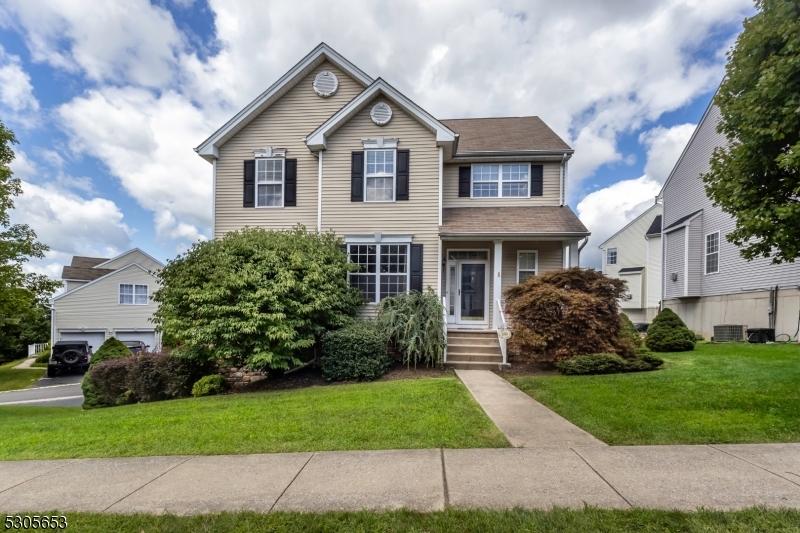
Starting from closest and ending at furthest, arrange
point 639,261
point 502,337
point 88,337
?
point 502,337
point 88,337
point 639,261

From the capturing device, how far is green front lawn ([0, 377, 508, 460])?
4805mm

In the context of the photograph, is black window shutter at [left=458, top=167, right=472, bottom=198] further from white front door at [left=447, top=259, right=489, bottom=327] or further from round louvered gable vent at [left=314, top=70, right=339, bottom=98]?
round louvered gable vent at [left=314, top=70, right=339, bottom=98]

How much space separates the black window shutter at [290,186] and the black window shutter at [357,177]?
75.3 inches

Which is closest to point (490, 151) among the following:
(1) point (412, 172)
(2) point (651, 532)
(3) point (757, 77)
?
(1) point (412, 172)

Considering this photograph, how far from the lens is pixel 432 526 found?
9.32 ft

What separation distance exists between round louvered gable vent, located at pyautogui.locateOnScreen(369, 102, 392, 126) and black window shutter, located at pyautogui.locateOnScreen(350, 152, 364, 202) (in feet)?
3.54

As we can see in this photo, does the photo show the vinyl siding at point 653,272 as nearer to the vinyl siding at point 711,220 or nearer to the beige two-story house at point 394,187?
the vinyl siding at point 711,220

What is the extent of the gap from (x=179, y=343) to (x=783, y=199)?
12.5 meters

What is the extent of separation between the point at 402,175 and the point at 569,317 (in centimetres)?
598

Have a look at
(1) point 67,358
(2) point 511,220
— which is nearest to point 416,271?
(2) point 511,220

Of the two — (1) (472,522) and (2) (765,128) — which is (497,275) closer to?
(2) (765,128)

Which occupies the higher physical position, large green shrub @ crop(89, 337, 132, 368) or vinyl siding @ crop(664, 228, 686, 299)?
vinyl siding @ crop(664, 228, 686, 299)

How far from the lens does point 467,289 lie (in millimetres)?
12508

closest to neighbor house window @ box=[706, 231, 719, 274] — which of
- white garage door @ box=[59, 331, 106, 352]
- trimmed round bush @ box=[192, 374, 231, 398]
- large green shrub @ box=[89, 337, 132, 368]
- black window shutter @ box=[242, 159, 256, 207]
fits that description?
black window shutter @ box=[242, 159, 256, 207]
